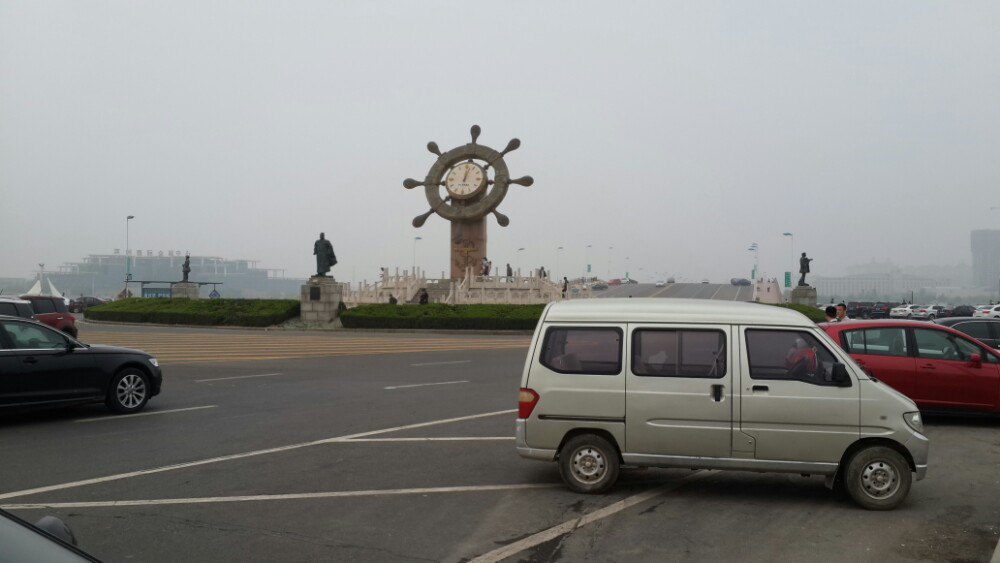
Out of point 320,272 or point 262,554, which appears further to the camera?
point 320,272

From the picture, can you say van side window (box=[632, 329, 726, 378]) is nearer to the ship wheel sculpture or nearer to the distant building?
the ship wheel sculpture

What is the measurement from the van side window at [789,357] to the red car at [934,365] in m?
4.64

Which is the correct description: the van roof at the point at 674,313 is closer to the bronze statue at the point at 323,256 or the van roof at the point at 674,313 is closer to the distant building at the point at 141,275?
the bronze statue at the point at 323,256

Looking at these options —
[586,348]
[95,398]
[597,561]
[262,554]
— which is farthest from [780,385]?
[95,398]

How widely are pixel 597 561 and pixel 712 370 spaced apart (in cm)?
233

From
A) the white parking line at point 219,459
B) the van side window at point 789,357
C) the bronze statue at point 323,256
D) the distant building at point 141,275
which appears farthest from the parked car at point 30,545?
the distant building at point 141,275

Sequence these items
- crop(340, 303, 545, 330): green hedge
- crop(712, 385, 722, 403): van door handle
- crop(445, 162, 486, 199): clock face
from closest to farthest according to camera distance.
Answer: crop(712, 385, 722, 403): van door handle < crop(340, 303, 545, 330): green hedge < crop(445, 162, 486, 199): clock face

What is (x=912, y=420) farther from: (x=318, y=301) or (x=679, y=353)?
(x=318, y=301)

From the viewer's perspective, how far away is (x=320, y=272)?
3816 centimetres

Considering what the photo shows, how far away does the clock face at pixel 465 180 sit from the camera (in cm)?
5159

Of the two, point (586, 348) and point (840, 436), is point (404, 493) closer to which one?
point (586, 348)

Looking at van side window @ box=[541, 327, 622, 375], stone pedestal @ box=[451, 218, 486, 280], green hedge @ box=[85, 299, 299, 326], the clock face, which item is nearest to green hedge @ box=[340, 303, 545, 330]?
green hedge @ box=[85, 299, 299, 326]

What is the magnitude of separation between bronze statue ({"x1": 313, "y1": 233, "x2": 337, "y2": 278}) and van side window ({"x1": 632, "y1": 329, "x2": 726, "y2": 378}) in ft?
103

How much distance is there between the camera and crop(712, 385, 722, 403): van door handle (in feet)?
23.4
